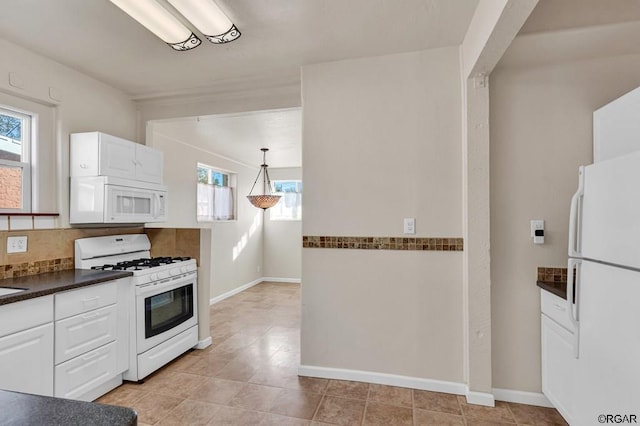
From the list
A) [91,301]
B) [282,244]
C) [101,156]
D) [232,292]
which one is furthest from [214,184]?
[91,301]

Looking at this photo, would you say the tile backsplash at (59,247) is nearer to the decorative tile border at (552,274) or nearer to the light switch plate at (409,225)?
the light switch plate at (409,225)

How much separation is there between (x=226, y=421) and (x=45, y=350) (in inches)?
47.8

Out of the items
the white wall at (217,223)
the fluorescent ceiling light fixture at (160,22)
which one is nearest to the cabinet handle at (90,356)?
the white wall at (217,223)

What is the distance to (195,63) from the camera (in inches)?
104

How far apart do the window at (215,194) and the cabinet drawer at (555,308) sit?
458cm

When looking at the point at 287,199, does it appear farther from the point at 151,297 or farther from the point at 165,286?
the point at 151,297

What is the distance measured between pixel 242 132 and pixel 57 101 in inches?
78.0

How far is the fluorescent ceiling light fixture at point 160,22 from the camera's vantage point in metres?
1.76

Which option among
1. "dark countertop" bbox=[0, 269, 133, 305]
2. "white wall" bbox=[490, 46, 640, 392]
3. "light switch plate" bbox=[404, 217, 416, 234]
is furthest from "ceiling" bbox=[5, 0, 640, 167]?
"dark countertop" bbox=[0, 269, 133, 305]

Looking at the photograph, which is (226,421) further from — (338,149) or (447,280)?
(338,149)

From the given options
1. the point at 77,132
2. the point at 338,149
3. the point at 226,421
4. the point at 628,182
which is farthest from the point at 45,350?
the point at 628,182

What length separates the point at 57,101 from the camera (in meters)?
2.65

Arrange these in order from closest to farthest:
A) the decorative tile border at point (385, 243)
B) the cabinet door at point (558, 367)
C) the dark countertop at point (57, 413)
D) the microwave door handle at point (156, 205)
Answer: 1. the dark countertop at point (57, 413)
2. the cabinet door at point (558, 367)
3. the decorative tile border at point (385, 243)
4. the microwave door handle at point (156, 205)

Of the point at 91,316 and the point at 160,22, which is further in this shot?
the point at 91,316
